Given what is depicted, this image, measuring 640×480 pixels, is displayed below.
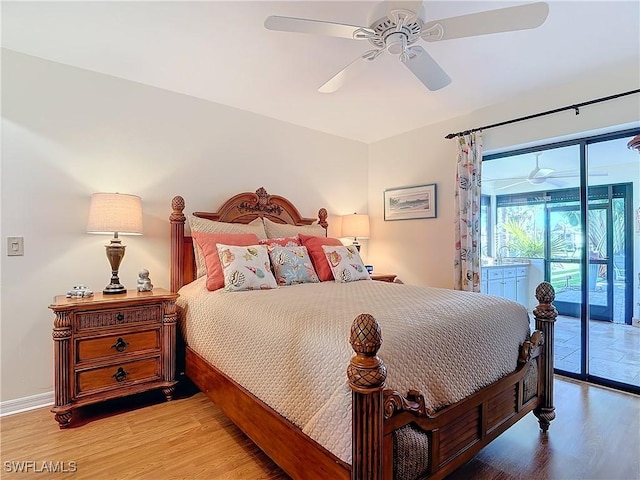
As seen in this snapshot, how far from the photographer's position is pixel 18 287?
241 cm

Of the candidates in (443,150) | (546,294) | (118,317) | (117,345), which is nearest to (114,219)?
(118,317)

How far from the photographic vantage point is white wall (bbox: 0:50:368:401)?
94.7 inches

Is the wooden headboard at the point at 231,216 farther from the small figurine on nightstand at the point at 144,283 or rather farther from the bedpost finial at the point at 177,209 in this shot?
the small figurine on nightstand at the point at 144,283

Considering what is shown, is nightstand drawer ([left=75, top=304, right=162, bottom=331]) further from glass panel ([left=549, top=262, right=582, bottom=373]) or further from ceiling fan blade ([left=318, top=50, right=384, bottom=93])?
glass panel ([left=549, top=262, right=582, bottom=373])

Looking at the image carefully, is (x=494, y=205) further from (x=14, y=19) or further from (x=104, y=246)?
(x=14, y=19)

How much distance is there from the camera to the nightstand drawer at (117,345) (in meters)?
2.21

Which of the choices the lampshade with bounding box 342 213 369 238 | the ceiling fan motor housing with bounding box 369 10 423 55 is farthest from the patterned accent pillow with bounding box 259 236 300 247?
the ceiling fan motor housing with bounding box 369 10 423 55

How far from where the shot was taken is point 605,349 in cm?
300

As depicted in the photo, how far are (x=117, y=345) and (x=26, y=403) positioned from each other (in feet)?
2.72

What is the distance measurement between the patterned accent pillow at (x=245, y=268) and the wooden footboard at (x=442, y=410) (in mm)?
1421

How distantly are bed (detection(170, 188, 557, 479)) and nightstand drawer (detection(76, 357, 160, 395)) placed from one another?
0.29 m

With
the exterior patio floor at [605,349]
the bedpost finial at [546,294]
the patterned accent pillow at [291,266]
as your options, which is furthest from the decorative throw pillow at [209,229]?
the exterior patio floor at [605,349]

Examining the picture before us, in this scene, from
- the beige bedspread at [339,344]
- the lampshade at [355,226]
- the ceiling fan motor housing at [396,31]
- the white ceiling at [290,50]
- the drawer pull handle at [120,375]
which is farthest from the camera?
the lampshade at [355,226]

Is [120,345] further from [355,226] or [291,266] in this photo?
[355,226]
